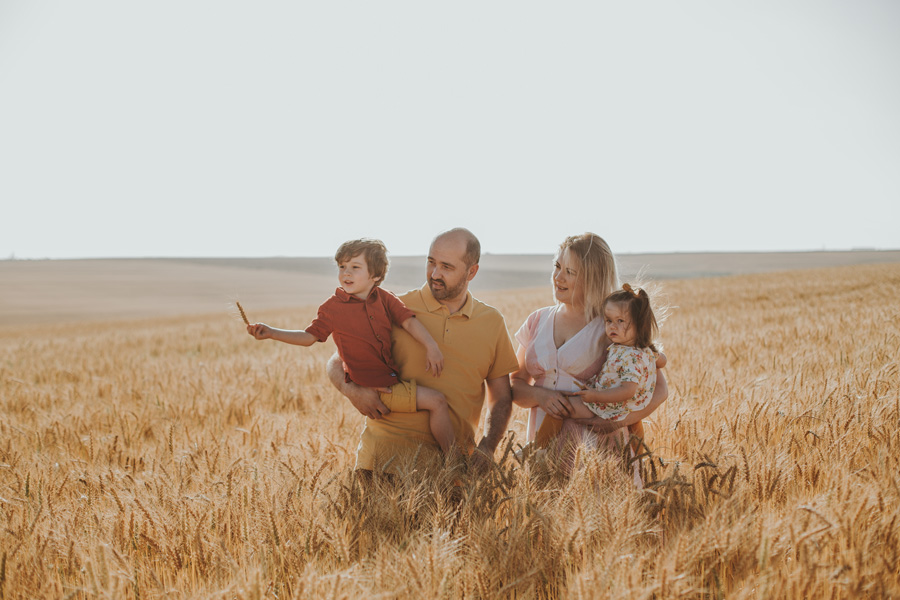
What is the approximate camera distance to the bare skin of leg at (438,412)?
2.86 meters

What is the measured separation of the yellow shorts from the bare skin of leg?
0.10 feet

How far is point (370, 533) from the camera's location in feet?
6.49

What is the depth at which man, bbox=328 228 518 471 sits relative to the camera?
9.58 feet

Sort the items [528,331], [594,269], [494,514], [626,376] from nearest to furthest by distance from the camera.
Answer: [494,514]
[626,376]
[594,269]
[528,331]

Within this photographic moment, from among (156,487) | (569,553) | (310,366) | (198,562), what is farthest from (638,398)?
(310,366)

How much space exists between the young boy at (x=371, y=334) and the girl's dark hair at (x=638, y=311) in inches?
37.7

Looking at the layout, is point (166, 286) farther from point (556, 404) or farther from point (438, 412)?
point (556, 404)

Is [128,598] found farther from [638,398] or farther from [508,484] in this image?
[638,398]

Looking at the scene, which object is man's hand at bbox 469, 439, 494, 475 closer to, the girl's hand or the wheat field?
the wheat field

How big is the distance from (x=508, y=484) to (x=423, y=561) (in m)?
0.67

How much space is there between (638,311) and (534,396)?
2.28 feet

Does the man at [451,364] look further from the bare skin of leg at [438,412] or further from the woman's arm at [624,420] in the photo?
the woman's arm at [624,420]

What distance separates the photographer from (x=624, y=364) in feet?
8.85

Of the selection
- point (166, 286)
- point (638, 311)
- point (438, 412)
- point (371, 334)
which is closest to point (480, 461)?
point (438, 412)
